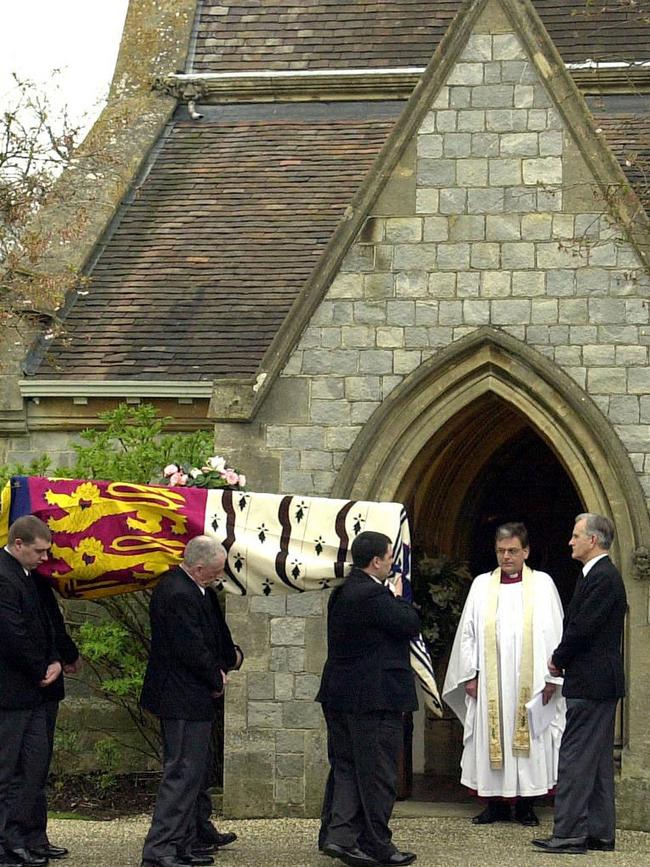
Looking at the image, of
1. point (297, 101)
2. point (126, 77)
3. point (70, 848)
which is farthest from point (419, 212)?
point (126, 77)

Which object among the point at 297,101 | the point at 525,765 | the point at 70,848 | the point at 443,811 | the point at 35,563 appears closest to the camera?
the point at 35,563

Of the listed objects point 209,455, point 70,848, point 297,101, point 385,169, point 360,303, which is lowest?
point 70,848

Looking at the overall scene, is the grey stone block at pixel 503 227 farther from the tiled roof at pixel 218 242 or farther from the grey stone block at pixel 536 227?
the tiled roof at pixel 218 242

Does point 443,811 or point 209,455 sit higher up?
point 209,455

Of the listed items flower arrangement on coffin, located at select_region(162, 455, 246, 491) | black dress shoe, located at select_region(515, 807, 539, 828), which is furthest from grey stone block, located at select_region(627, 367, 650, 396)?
black dress shoe, located at select_region(515, 807, 539, 828)

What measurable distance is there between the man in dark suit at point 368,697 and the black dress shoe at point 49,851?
1542 millimetres

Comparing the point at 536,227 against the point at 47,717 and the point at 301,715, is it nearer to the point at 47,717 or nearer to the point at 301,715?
the point at 301,715

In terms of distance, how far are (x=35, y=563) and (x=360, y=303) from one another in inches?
136

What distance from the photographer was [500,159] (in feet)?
37.7

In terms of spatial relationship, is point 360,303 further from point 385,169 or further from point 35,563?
point 35,563

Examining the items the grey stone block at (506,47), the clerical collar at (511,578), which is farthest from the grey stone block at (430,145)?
the clerical collar at (511,578)

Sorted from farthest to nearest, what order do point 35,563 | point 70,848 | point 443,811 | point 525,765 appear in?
1. point 443,811
2. point 525,765
3. point 70,848
4. point 35,563

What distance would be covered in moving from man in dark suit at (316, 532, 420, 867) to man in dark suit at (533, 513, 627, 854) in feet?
3.46

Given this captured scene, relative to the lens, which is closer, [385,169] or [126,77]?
[385,169]
